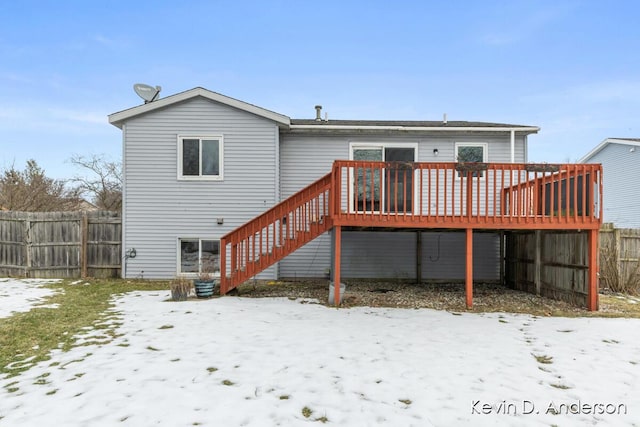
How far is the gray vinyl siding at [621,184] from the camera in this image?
1600 cm

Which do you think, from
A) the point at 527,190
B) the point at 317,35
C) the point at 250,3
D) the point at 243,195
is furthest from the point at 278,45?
the point at 527,190

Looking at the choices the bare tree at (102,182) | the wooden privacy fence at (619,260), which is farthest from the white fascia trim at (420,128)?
the bare tree at (102,182)

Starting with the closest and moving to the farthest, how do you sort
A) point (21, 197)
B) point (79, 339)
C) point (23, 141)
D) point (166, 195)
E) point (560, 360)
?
point (560, 360) → point (79, 339) → point (166, 195) → point (21, 197) → point (23, 141)

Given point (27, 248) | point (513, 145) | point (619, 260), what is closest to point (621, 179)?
point (619, 260)

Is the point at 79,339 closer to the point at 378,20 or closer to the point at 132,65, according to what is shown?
the point at 378,20

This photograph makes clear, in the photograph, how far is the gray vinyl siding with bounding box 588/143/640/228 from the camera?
52.5ft

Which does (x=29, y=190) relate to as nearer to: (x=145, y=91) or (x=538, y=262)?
(x=145, y=91)

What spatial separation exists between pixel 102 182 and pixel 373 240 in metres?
17.5

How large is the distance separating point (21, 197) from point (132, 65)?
9.36 meters

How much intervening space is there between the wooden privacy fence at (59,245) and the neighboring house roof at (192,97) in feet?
9.20

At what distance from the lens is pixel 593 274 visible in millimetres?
6758

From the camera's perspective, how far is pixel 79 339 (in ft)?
16.1

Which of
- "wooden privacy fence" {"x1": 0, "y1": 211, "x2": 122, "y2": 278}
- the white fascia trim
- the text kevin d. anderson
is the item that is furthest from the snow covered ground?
the white fascia trim

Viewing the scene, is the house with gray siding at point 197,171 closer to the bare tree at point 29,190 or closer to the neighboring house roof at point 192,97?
the neighboring house roof at point 192,97
